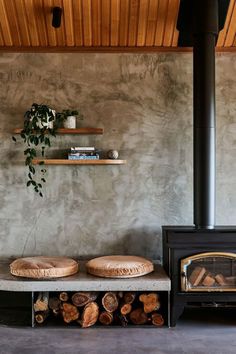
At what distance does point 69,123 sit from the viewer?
3.87m

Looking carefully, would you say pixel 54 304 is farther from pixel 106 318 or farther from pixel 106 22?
pixel 106 22

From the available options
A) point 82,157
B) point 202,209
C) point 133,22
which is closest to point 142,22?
point 133,22

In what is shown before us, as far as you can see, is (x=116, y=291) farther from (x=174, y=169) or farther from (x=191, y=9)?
(x=191, y=9)

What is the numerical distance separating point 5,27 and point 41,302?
2.59 m

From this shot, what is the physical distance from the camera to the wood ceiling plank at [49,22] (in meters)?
3.61

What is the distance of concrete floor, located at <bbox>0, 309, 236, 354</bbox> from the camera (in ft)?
9.27

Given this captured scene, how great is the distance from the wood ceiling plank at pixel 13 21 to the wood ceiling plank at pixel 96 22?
2.42ft

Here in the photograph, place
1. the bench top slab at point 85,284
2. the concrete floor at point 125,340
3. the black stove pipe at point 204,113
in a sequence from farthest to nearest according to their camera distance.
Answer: the black stove pipe at point 204,113
the bench top slab at point 85,284
the concrete floor at point 125,340

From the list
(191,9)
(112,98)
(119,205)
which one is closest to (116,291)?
(119,205)

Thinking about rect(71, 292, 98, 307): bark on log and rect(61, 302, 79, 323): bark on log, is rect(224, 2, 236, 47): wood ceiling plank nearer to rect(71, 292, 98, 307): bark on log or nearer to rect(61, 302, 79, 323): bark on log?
rect(71, 292, 98, 307): bark on log

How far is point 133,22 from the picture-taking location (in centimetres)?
379

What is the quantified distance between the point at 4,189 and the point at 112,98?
144 centimetres

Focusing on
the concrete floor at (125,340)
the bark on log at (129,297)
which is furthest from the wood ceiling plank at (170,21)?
the concrete floor at (125,340)

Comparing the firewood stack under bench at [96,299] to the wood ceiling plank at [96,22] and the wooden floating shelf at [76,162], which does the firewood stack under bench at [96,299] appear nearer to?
the wooden floating shelf at [76,162]
